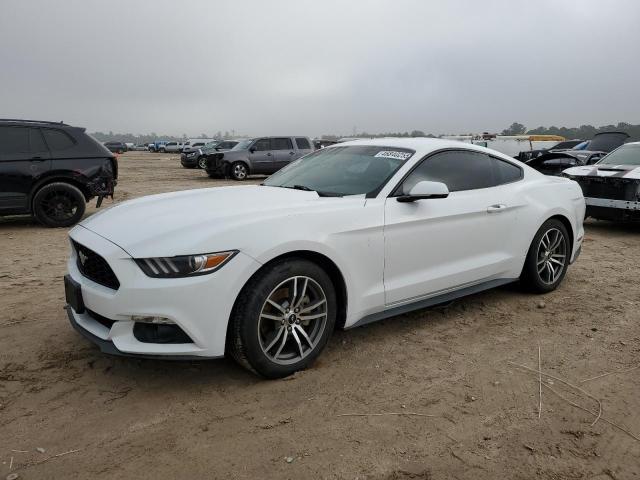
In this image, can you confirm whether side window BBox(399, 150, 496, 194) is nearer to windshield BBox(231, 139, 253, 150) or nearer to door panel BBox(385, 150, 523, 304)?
door panel BBox(385, 150, 523, 304)

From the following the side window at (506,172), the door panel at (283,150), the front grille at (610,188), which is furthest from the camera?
the door panel at (283,150)

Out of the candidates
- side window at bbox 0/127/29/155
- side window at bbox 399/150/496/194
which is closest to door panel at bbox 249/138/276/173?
side window at bbox 0/127/29/155

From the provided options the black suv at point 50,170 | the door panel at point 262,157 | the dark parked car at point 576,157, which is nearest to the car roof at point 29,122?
the black suv at point 50,170

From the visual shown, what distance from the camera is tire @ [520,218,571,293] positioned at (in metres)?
4.69

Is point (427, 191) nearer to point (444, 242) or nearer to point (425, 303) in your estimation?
point (444, 242)

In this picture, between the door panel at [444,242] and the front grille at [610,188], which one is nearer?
the door panel at [444,242]

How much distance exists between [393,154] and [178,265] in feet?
6.53

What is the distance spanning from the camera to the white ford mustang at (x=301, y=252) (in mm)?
2820

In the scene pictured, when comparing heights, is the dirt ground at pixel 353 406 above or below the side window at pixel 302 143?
below

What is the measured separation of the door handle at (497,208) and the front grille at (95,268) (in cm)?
291

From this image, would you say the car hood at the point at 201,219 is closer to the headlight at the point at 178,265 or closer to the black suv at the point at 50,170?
the headlight at the point at 178,265

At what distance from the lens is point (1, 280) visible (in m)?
5.35

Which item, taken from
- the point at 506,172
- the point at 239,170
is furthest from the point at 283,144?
the point at 506,172

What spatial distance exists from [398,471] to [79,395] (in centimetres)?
189
